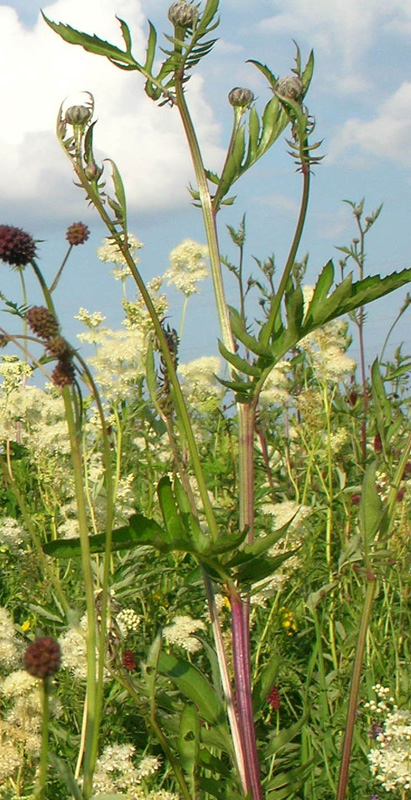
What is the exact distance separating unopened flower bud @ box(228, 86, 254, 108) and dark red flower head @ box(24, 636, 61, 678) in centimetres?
133

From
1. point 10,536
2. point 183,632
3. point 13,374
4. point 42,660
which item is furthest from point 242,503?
point 13,374

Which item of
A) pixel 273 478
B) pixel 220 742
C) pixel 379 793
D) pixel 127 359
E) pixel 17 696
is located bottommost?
pixel 379 793

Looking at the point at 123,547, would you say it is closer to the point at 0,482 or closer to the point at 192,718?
the point at 192,718

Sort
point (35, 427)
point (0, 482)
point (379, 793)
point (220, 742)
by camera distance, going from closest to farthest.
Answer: point (220, 742) → point (379, 793) → point (35, 427) → point (0, 482)

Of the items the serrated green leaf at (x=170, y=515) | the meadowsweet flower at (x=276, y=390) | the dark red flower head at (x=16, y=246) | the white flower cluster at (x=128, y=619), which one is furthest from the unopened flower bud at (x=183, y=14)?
the meadowsweet flower at (x=276, y=390)

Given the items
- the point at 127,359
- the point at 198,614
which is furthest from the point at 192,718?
the point at 127,359

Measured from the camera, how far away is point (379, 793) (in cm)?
241

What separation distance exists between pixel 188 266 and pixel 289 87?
1.82 metres

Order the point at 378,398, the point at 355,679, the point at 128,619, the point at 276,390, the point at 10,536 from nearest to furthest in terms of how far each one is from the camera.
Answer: the point at 355,679 → the point at 378,398 → the point at 128,619 → the point at 10,536 → the point at 276,390

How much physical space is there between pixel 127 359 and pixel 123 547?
169cm

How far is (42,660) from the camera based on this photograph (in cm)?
102

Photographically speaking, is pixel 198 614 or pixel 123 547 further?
pixel 198 614

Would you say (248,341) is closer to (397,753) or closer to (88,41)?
(88,41)

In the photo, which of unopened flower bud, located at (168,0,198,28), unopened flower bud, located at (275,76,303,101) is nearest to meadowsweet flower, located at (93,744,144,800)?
unopened flower bud, located at (275,76,303,101)
